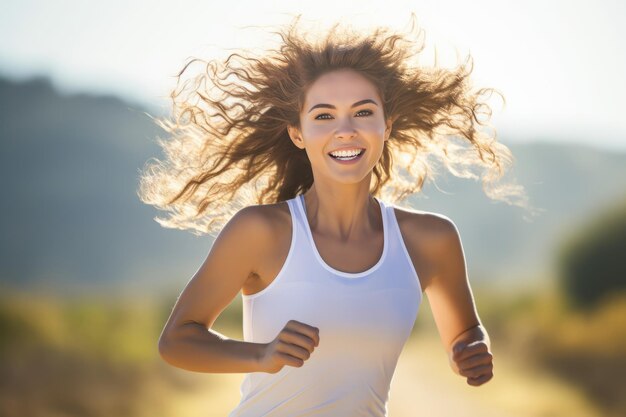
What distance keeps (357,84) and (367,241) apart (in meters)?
0.45

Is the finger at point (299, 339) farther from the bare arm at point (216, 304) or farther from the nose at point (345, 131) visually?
Result: the nose at point (345, 131)

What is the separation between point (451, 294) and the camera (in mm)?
2838

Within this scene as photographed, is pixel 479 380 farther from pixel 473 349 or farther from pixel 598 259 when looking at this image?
pixel 598 259

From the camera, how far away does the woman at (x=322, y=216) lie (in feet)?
8.19

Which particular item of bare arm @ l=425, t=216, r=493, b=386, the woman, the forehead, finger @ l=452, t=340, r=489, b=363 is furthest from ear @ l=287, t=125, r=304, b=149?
finger @ l=452, t=340, r=489, b=363

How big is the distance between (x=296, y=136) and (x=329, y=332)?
0.65 meters

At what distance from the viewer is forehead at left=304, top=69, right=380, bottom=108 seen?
267cm

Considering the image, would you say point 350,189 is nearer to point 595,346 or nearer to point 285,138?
point 285,138

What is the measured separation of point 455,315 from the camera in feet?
9.38

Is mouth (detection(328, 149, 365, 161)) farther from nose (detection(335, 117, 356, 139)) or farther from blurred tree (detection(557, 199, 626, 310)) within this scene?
blurred tree (detection(557, 199, 626, 310))

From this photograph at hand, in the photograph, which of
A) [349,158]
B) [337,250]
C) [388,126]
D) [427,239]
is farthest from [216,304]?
[388,126]

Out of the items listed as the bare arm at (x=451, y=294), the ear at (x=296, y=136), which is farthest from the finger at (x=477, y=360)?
the ear at (x=296, y=136)

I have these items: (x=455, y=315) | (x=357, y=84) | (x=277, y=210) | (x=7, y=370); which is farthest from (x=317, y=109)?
(x=7, y=370)

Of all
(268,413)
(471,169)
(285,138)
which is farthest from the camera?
(471,169)
